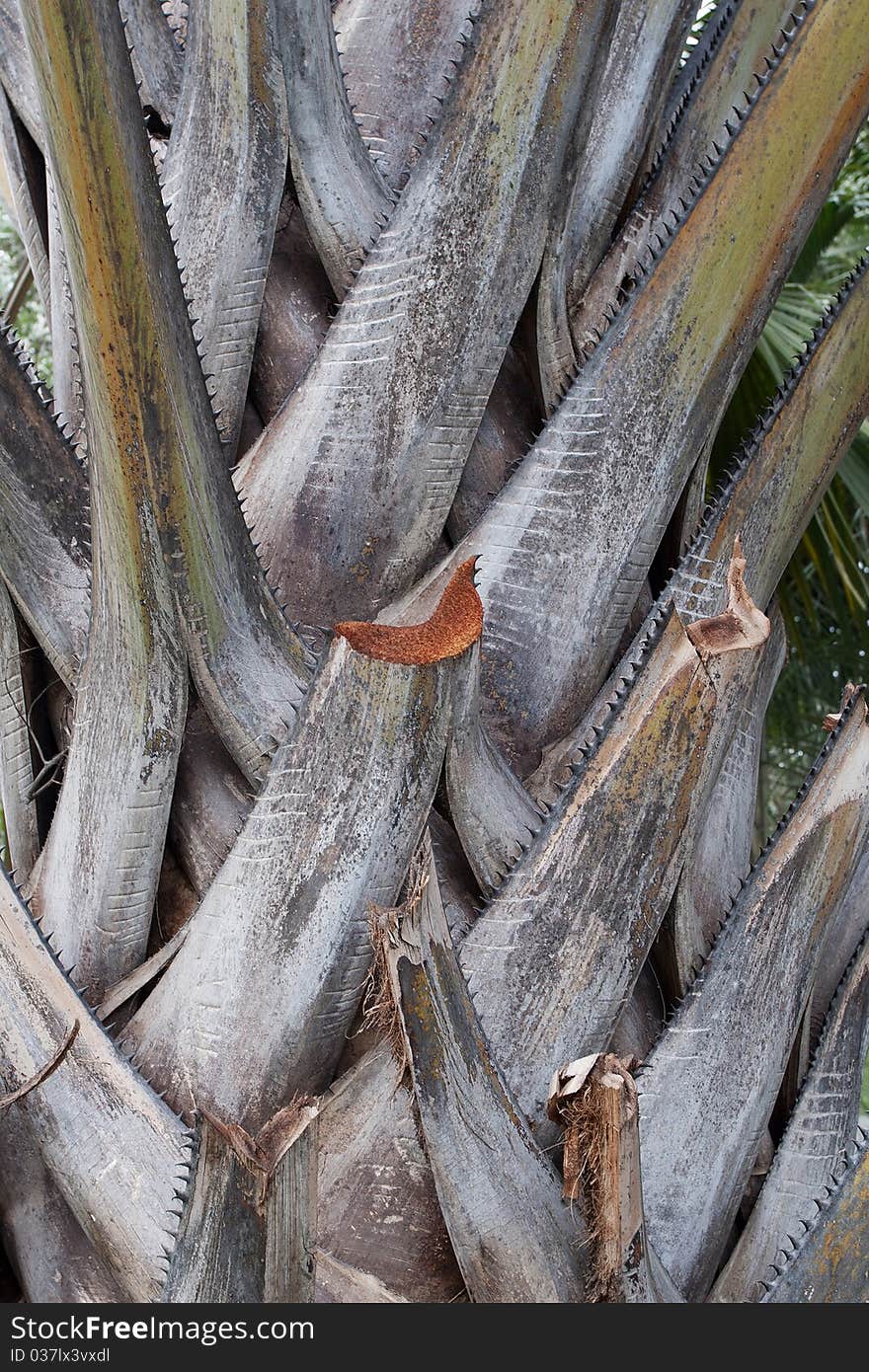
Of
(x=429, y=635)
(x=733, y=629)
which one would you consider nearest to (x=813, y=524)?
(x=733, y=629)

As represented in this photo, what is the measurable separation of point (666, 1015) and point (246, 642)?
444 millimetres

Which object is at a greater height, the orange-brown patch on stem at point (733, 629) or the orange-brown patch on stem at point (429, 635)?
the orange-brown patch on stem at point (733, 629)

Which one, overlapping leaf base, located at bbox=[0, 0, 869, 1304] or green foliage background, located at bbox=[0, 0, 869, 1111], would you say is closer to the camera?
overlapping leaf base, located at bbox=[0, 0, 869, 1304]

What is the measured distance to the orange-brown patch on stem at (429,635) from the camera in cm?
86

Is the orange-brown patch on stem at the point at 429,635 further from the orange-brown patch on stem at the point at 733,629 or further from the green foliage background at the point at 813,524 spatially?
the green foliage background at the point at 813,524

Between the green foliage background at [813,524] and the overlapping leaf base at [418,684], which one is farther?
the green foliage background at [813,524]

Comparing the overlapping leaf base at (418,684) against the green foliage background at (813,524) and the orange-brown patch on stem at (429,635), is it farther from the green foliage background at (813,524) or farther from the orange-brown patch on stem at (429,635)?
the green foliage background at (813,524)

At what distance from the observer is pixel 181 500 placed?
0.90 m

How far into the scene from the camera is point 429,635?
0.87 metres

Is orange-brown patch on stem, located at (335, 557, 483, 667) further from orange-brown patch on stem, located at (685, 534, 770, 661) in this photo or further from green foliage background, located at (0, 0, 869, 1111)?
green foliage background, located at (0, 0, 869, 1111)

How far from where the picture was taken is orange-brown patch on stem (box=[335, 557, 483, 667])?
33.7 inches

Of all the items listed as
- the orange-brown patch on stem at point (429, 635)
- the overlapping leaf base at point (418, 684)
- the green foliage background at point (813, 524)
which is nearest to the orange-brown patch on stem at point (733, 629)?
the overlapping leaf base at point (418, 684)

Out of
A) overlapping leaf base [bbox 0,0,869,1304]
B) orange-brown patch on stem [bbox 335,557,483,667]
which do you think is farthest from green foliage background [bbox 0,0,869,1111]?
orange-brown patch on stem [bbox 335,557,483,667]
